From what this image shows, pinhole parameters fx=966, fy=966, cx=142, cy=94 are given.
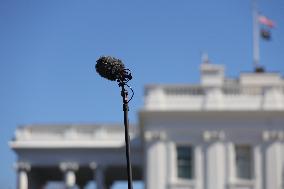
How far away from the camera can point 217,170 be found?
142 ft

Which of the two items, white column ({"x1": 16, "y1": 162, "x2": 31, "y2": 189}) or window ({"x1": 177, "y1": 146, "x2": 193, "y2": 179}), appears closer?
window ({"x1": 177, "y1": 146, "x2": 193, "y2": 179})

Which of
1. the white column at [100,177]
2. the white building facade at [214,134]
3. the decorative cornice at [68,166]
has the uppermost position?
the white building facade at [214,134]

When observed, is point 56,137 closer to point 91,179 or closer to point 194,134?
point 91,179

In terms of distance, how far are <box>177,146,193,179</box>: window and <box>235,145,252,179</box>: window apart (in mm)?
2121

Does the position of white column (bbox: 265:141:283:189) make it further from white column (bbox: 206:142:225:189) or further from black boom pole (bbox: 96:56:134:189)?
black boom pole (bbox: 96:56:134:189)

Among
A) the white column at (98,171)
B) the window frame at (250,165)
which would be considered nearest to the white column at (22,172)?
the white column at (98,171)

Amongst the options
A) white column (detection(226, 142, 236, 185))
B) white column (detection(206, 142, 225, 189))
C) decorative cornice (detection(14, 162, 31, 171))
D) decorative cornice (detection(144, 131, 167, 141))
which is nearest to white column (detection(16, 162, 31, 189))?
decorative cornice (detection(14, 162, 31, 171))

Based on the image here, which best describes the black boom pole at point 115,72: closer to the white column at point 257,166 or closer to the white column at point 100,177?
the white column at point 257,166

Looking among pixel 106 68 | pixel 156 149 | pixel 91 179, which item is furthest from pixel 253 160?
pixel 106 68

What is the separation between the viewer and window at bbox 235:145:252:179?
143 ft

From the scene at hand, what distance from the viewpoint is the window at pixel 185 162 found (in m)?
43.7

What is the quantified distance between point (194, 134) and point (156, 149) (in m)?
1.86

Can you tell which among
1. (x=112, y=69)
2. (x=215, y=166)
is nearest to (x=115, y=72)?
(x=112, y=69)

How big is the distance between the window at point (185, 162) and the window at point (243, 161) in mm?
2121
